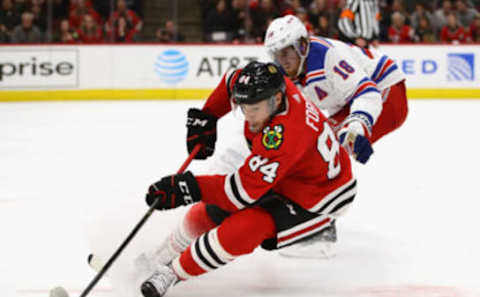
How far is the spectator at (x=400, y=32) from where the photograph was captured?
9906 millimetres

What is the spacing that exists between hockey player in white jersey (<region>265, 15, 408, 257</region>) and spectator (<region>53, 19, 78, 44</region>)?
20.2ft

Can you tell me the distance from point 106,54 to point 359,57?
19.8 feet

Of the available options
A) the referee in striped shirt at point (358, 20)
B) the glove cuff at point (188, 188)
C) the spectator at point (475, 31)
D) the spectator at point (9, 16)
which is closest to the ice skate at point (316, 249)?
the glove cuff at point (188, 188)

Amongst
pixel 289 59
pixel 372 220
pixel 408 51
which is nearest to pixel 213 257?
pixel 289 59

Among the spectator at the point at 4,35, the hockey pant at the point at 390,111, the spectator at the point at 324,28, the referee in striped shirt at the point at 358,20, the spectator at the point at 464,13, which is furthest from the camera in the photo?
the spectator at the point at 464,13

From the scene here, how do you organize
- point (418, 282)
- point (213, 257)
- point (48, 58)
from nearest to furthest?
point (213, 257) < point (418, 282) < point (48, 58)

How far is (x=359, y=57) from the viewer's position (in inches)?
149

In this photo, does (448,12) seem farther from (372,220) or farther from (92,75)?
(372,220)

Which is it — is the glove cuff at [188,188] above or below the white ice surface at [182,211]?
above

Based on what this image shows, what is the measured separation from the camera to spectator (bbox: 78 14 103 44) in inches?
368

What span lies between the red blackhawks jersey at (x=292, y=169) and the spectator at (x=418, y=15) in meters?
7.57

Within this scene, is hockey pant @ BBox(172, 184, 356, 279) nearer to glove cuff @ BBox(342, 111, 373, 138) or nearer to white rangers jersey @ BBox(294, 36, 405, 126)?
glove cuff @ BBox(342, 111, 373, 138)

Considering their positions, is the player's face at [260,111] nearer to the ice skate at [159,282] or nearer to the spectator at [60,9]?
the ice skate at [159,282]

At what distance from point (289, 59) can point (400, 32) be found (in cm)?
694
